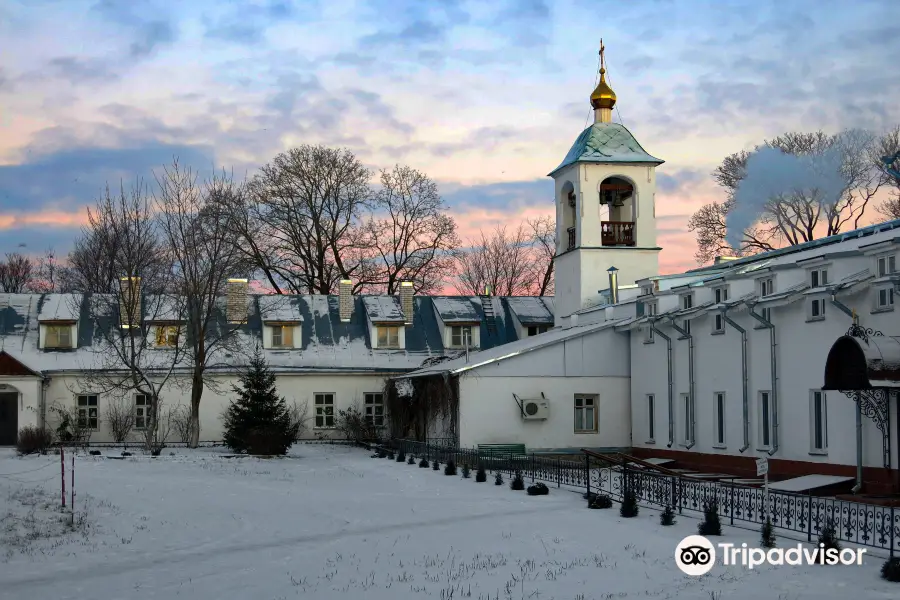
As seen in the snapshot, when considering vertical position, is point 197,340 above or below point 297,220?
below

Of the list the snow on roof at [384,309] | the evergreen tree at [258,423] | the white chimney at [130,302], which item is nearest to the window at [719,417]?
the evergreen tree at [258,423]

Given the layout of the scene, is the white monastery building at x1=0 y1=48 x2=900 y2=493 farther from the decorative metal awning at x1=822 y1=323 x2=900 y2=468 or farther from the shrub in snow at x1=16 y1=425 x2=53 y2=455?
the shrub in snow at x1=16 y1=425 x2=53 y2=455

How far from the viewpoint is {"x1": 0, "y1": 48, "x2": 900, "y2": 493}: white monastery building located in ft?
73.4

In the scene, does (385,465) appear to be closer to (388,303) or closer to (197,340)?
(197,340)

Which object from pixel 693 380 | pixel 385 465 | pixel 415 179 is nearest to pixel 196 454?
pixel 385 465

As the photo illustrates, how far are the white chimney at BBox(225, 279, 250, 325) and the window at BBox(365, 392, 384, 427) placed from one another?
588 centimetres

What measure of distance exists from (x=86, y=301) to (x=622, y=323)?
2201 cm

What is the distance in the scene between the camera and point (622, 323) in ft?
110

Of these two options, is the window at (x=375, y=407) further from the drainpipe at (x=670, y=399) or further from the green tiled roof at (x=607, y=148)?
the drainpipe at (x=670, y=399)

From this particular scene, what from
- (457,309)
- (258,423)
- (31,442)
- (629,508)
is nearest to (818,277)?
(629,508)

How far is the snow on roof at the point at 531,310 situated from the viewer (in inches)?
1806

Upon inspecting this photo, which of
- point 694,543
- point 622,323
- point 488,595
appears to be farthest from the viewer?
point 622,323

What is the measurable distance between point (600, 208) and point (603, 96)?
413cm

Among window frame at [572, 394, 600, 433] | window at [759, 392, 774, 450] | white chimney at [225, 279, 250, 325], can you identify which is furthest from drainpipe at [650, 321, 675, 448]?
white chimney at [225, 279, 250, 325]
